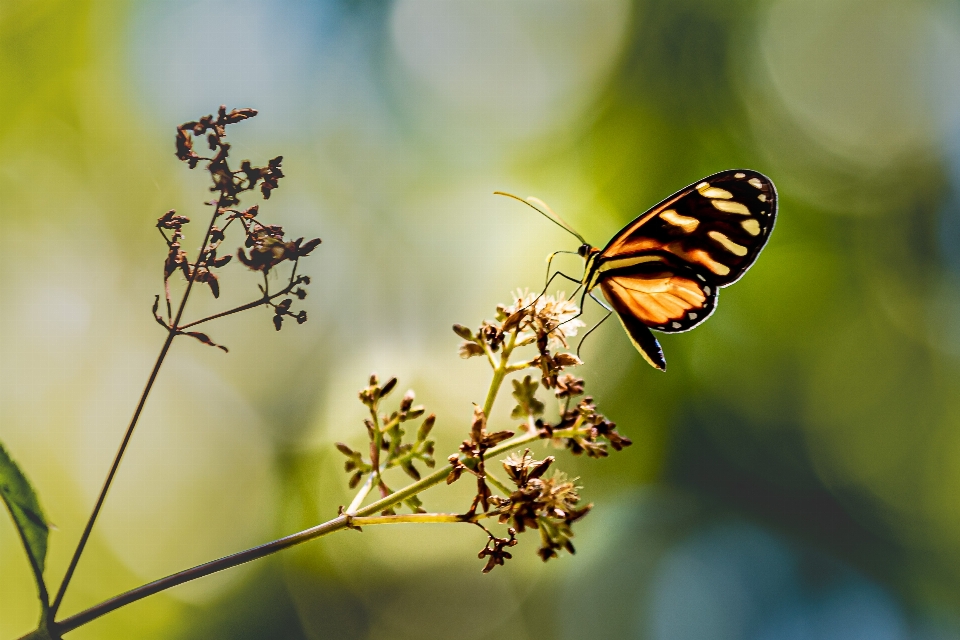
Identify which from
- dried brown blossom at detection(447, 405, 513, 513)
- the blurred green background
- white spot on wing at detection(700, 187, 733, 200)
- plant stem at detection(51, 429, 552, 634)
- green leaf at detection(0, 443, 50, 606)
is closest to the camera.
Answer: plant stem at detection(51, 429, 552, 634)

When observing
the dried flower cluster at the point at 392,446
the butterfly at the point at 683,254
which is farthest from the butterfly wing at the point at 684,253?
the dried flower cluster at the point at 392,446

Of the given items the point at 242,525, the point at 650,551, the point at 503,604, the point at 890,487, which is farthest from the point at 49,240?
the point at 890,487

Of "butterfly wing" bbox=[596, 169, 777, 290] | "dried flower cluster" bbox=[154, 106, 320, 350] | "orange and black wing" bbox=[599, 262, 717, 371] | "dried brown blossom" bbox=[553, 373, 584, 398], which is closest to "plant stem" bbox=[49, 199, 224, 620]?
"dried flower cluster" bbox=[154, 106, 320, 350]

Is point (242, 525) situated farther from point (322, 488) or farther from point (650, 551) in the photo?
point (650, 551)

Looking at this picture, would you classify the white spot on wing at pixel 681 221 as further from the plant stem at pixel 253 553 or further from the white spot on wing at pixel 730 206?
the plant stem at pixel 253 553

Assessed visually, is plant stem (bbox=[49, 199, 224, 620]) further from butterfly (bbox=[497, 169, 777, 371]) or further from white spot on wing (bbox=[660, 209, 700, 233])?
white spot on wing (bbox=[660, 209, 700, 233])

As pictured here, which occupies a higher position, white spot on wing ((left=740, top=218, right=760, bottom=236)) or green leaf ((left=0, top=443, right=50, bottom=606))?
white spot on wing ((left=740, top=218, right=760, bottom=236))
